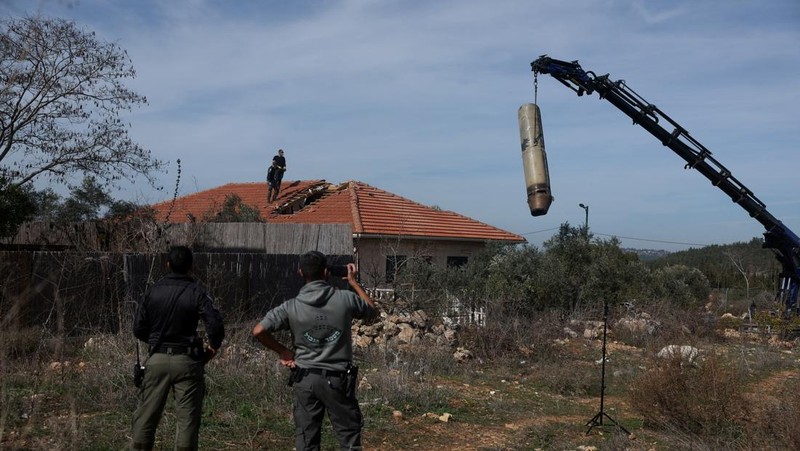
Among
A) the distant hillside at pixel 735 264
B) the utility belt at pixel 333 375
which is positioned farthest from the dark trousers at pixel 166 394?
the distant hillside at pixel 735 264

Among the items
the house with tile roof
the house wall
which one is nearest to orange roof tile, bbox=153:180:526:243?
the house with tile roof

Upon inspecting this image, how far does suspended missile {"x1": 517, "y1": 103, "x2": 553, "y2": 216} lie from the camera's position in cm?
1191

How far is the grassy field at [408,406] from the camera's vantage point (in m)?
7.00

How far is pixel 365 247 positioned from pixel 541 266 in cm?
613

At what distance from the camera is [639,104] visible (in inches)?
752

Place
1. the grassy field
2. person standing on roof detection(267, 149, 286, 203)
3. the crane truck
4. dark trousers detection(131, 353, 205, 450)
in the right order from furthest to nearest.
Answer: person standing on roof detection(267, 149, 286, 203) < the crane truck < the grassy field < dark trousers detection(131, 353, 205, 450)

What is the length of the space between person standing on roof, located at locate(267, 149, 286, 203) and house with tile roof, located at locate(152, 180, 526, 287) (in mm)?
339

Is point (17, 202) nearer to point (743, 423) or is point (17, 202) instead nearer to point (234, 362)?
point (234, 362)

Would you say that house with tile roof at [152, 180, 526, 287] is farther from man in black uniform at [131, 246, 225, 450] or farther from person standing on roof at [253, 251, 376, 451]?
person standing on roof at [253, 251, 376, 451]

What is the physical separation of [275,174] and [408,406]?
18.9 metres

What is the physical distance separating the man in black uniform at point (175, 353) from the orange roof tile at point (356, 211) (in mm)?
16933

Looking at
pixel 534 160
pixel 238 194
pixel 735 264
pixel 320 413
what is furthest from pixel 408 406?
pixel 735 264

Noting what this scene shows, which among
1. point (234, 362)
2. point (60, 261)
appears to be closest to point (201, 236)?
point (60, 261)

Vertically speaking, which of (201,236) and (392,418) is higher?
(201,236)
